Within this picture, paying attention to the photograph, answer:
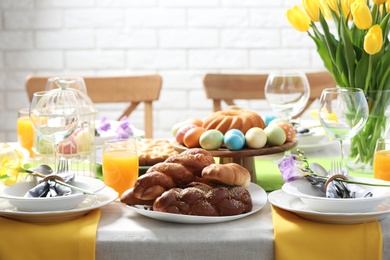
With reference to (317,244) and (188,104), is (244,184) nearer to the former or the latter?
(317,244)

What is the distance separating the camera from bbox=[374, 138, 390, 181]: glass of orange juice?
4.95 ft

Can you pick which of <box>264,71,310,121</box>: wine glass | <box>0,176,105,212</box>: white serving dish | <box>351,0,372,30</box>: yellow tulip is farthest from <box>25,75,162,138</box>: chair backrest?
<box>0,176,105,212</box>: white serving dish

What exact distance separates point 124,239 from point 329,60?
797mm

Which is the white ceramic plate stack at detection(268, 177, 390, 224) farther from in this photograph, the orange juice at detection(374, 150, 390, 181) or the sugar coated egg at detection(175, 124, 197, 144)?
the sugar coated egg at detection(175, 124, 197, 144)

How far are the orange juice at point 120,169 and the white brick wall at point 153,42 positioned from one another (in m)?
1.61

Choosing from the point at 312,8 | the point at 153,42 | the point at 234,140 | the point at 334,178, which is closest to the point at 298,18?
the point at 312,8

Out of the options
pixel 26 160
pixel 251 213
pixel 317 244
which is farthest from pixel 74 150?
pixel 317 244

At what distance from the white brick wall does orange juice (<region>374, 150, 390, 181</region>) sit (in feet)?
5.33

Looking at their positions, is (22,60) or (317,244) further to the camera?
(22,60)

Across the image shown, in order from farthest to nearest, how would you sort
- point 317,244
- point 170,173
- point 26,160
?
point 26,160
point 170,173
point 317,244

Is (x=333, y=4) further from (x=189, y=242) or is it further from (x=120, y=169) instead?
(x=189, y=242)

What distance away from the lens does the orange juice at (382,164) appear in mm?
1507

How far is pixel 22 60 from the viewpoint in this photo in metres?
3.11

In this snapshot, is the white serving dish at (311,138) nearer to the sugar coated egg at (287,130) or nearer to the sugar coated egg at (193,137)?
the sugar coated egg at (287,130)
